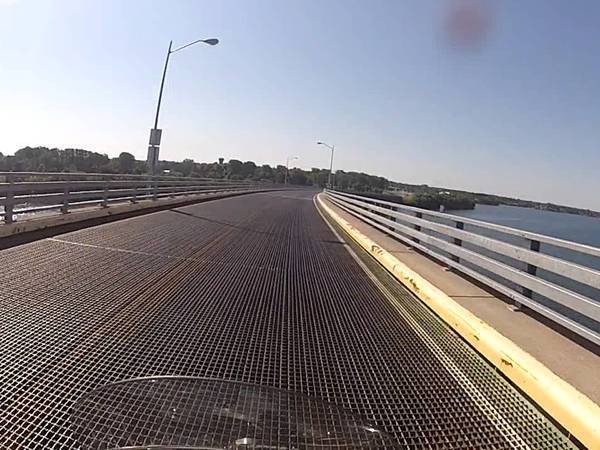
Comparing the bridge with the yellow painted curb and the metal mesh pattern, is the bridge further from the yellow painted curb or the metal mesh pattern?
the metal mesh pattern

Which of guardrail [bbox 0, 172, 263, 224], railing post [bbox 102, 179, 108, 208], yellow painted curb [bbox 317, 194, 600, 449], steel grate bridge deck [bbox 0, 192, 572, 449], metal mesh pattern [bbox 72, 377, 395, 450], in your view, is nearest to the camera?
metal mesh pattern [bbox 72, 377, 395, 450]

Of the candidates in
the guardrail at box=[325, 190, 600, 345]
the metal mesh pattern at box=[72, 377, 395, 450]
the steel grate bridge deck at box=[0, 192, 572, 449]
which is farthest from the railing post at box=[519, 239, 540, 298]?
the metal mesh pattern at box=[72, 377, 395, 450]

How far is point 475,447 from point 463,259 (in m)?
4.68

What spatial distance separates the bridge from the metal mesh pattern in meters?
0.13

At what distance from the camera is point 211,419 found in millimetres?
3070

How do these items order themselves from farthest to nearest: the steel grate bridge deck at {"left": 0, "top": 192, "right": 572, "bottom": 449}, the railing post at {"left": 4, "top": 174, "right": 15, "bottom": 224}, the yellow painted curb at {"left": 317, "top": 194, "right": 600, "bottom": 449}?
1. the railing post at {"left": 4, "top": 174, "right": 15, "bottom": 224}
2. the steel grate bridge deck at {"left": 0, "top": 192, "right": 572, "bottom": 449}
3. the yellow painted curb at {"left": 317, "top": 194, "right": 600, "bottom": 449}

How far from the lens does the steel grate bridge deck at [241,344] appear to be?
3137 mm

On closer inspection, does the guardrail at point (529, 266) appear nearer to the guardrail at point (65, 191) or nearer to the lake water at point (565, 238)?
the lake water at point (565, 238)

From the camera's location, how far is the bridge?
Answer: 3197 mm

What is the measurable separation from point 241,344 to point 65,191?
8.55 metres

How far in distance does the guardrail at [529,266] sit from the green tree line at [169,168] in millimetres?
9337

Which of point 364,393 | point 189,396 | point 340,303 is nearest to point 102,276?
point 340,303

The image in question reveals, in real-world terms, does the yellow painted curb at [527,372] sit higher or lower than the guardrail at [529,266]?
lower

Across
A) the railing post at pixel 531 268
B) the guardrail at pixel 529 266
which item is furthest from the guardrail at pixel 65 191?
the railing post at pixel 531 268
